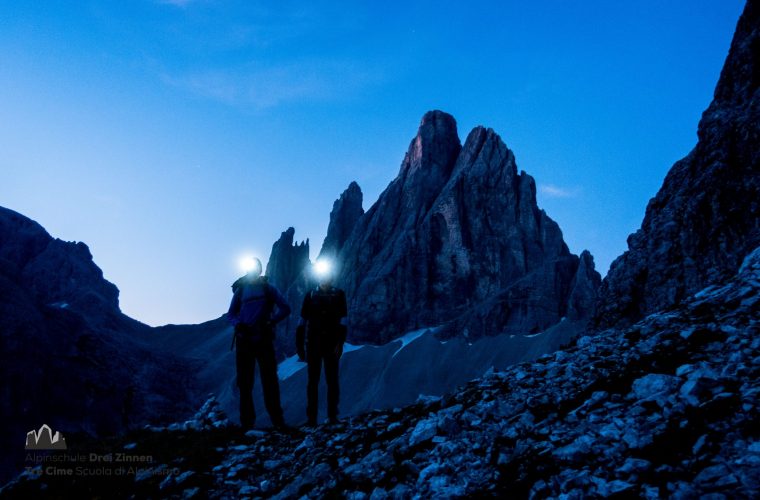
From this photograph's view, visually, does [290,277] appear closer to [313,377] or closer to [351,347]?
[351,347]

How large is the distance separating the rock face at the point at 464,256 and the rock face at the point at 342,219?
27.4 m

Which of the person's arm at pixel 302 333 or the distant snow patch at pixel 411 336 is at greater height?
the distant snow patch at pixel 411 336

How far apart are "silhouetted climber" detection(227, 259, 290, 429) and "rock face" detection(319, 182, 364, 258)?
149 meters

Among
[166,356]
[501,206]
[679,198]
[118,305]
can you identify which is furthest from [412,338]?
[118,305]

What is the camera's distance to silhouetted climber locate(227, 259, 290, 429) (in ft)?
40.0

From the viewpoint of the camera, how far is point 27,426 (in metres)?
87.2

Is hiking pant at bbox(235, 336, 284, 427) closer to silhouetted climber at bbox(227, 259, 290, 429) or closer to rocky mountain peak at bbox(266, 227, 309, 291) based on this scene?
silhouetted climber at bbox(227, 259, 290, 429)

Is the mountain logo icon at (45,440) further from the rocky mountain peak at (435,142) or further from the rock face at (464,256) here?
the rocky mountain peak at (435,142)

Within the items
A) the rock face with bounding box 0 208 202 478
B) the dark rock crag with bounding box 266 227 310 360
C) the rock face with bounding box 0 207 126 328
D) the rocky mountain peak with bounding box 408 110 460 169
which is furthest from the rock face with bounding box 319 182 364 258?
the rock face with bounding box 0 207 126 328

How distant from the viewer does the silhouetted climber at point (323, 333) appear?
40.5 feet

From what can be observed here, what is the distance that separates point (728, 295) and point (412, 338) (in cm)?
11032

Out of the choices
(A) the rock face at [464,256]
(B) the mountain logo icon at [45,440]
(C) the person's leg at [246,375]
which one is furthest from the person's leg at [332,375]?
(A) the rock face at [464,256]

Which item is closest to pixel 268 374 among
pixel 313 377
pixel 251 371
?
pixel 251 371

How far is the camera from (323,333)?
12.5 meters
